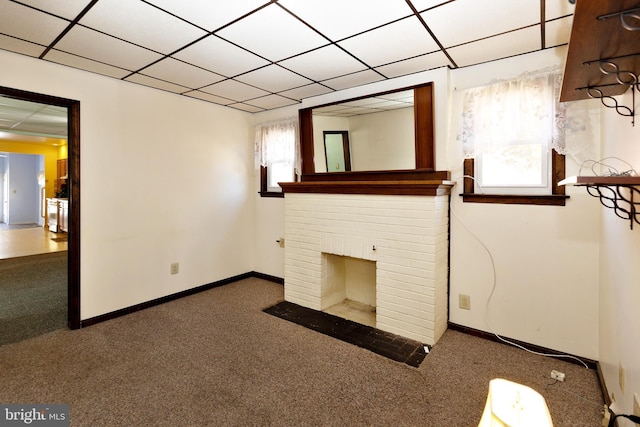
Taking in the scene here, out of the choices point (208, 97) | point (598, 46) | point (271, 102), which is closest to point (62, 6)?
point (208, 97)

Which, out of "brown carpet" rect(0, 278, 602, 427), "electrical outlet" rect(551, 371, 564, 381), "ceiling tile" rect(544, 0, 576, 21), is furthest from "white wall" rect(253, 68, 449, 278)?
"electrical outlet" rect(551, 371, 564, 381)

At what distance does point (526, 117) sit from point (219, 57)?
2.40m

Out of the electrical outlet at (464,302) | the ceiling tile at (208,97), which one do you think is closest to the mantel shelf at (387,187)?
the electrical outlet at (464,302)

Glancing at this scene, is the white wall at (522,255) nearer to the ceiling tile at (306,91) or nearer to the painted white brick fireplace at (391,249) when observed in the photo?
the painted white brick fireplace at (391,249)

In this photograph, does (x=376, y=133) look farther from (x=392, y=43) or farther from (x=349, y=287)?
(x=349, y=287)

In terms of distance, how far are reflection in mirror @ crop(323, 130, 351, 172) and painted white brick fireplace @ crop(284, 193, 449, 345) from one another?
408mm

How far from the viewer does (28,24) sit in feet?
6.51

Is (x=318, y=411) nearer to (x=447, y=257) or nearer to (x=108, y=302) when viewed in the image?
(x=447, y=257)

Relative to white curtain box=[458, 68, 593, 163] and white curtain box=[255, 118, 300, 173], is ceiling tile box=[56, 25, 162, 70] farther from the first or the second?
white curtain box=[458, 68, 593, 163]

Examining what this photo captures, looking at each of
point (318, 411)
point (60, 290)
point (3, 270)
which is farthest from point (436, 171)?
point (3, 270)

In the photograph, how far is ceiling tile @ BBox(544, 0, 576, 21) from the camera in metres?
1.70

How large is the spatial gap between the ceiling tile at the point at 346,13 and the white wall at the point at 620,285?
50.0 inches

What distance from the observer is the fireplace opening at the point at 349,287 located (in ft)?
10.6

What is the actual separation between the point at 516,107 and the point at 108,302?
396 cm
